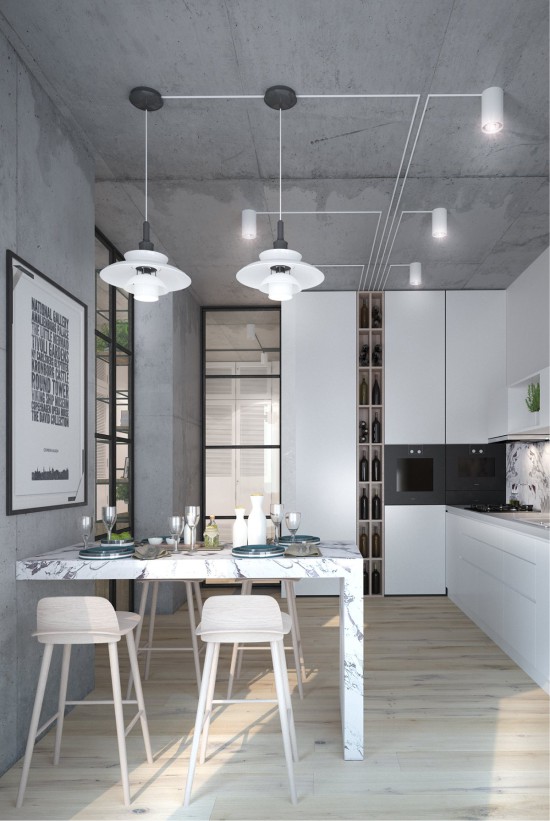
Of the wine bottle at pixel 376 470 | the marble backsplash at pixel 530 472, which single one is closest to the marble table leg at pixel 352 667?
the marble backsplash at pixel 530 472

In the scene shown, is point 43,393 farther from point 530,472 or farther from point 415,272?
point 530,472

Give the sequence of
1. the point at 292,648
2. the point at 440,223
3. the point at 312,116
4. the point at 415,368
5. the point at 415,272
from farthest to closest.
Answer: the point at 415,368 < the point at 415,272 < the point at 440,223 < the point at 292,648 < the point at 312,116

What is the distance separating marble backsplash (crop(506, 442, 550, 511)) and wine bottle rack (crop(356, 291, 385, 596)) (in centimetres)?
116

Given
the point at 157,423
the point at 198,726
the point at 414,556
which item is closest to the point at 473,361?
the point at 414,556

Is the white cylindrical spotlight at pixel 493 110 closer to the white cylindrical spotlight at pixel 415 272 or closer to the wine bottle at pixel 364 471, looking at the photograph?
the white cylindrical spotlight at pixel 415 272

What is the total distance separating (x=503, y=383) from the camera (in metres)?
6.24

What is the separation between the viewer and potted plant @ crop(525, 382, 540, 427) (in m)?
4.87

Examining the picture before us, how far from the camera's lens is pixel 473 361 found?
625cm

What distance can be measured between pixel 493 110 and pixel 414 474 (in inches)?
151

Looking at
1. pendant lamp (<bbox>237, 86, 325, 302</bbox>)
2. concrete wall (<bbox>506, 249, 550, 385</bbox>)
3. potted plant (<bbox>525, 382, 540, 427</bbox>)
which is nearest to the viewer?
pendant lamp (<bbox>237, 86, 325, 302</bbox>)

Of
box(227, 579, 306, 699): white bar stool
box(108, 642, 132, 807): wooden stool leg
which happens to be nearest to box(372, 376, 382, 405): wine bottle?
box(227, 579, 306, 699): white bar stool

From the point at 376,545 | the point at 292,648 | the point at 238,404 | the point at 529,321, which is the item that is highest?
the point at 529,321

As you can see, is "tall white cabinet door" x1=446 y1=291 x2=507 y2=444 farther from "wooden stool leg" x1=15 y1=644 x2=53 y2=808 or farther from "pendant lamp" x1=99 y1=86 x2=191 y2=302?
"wooden stool leg" x1=15 y1=644 x2=53 y2=808

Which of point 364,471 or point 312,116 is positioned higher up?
point 312,116
